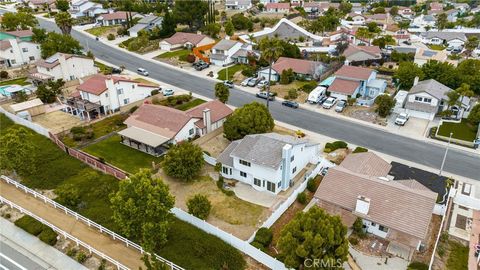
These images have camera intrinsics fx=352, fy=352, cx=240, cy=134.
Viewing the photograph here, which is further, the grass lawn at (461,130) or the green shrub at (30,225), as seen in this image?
the grass lawn at (461,130)

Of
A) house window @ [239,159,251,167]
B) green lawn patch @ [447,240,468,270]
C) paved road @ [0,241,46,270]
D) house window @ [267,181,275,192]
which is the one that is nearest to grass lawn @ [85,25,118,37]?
house window @ [239,159,251,167]

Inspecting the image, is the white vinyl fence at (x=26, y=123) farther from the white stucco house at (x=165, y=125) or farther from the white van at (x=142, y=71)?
the white van at (x=142, y=71)

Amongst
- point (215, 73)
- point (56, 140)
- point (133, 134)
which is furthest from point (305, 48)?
point (56, 140)

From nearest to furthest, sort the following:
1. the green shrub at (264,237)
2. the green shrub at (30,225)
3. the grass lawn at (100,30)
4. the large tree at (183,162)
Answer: the green shrub at (264,237)
the green shrub at (30,225)
the large tree at (183,162)
the grass lawn at (100,30)

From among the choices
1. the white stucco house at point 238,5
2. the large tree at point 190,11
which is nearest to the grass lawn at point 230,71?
the large tree at point 190,11

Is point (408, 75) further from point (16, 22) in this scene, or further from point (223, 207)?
point (16, 22)

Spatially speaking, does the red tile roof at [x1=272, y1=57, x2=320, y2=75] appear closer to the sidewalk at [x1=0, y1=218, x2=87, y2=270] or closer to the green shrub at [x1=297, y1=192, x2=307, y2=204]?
the green shrub at [x1=297, y1=192, x2=307, y2=204]

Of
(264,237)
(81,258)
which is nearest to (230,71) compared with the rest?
(264,237)
